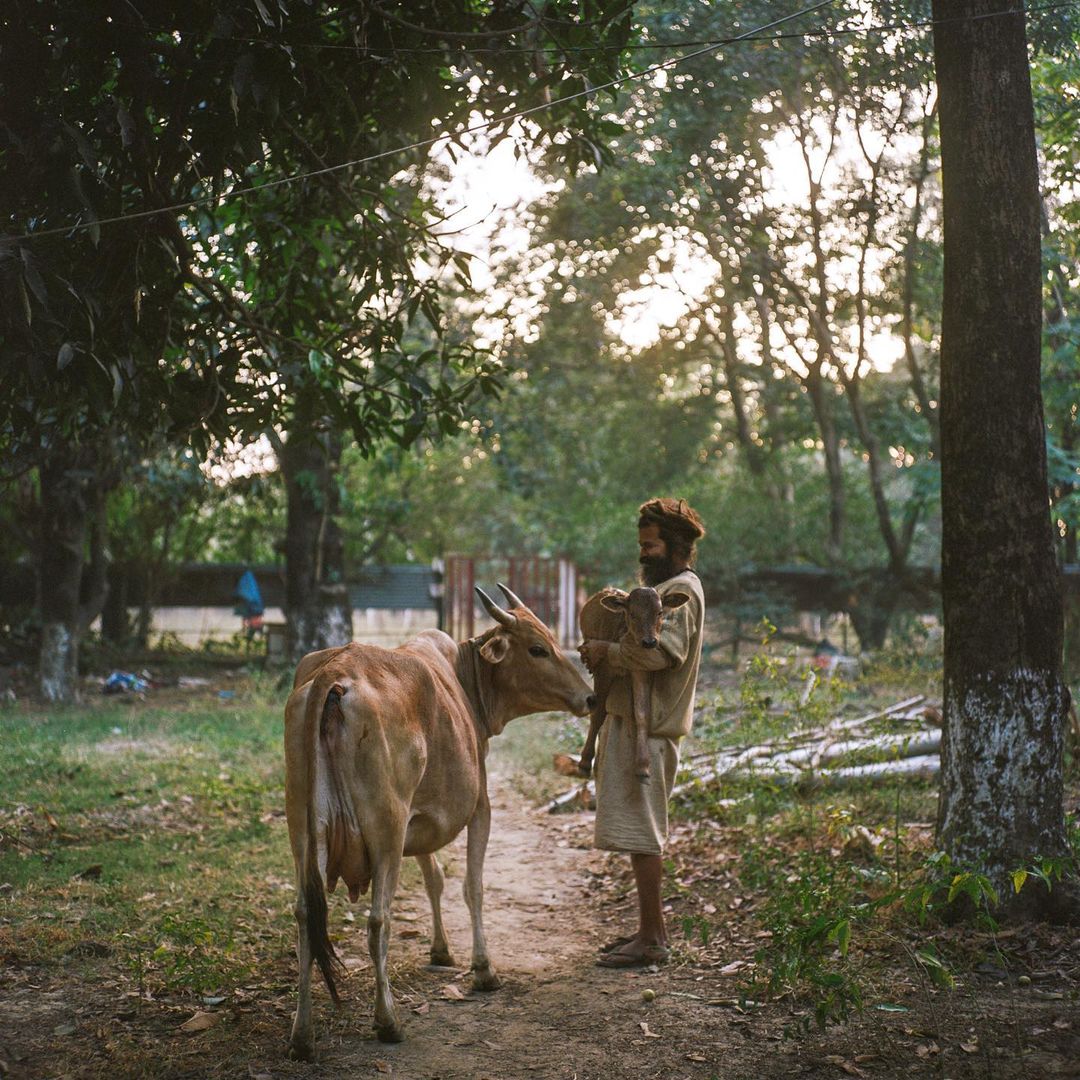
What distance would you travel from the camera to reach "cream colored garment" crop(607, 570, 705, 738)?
17.8 ft

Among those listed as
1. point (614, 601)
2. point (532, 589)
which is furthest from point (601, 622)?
point (532, 589)

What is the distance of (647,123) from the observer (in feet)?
49.1

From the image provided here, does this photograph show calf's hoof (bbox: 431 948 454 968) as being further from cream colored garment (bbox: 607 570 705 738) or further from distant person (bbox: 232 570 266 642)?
distant person (bbox: 232 570 266 642)

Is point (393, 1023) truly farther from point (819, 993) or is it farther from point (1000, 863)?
point (1000, 863)

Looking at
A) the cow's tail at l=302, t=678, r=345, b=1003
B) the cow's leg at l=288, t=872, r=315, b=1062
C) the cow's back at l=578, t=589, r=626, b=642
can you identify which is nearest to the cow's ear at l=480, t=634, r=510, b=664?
the cow's back at l=578, t=589, r=626, b=642

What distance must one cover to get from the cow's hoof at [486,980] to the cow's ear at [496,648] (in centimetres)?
135

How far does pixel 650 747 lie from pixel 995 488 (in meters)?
1.95

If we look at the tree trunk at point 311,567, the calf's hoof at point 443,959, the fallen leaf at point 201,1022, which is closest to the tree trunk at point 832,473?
the tree trunk at point 311,567

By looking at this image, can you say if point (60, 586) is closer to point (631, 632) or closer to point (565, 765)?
point (565, 765)

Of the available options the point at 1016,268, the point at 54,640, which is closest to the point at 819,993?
the point at 1016,268

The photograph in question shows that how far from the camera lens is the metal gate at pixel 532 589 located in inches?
781

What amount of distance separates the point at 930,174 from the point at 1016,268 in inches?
405

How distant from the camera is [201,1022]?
4.52m

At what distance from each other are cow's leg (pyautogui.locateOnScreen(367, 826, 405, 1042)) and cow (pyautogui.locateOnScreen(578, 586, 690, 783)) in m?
1.39
